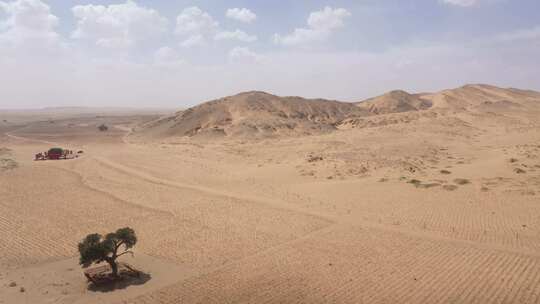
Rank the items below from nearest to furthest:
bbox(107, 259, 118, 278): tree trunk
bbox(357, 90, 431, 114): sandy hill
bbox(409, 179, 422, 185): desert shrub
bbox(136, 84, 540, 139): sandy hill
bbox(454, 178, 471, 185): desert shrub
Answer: bbox(107, 259, 118, 278): tree trunk, bbox(454, 178, 471, 185): desert shrub, bbox(409, 179, 422, 185): desert shrub, bbox(136, 84, 540, 139): sandy hill, bbox(357, 90, 431, 114): sandy hill

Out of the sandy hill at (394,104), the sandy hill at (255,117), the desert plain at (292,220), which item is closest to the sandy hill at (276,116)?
the sandy hill at (255,117)

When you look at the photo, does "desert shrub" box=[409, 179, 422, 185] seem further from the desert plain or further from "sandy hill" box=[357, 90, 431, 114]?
"sandy hill" box=[357, 90, 431, 114]

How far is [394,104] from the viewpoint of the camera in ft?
366

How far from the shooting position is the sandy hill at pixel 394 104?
10875cm

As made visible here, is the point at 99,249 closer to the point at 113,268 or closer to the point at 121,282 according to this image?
the point at 113,268

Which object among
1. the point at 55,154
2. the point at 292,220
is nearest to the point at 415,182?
the point at 292,220

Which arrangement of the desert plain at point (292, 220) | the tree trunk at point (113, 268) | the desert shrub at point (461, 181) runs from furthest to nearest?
the desert shrub at point (461, 181) < the tree trunk at point (113, 268) < the desert plain at point (292, 220)

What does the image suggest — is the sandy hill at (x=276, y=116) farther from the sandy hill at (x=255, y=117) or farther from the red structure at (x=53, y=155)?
the red structure at (x=53, y=155)

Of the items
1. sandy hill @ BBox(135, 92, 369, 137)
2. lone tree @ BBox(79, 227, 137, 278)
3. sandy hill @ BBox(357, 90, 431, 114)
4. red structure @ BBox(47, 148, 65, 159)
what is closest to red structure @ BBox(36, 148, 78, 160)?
red structure @ BBox(47, 148, 65, 159)

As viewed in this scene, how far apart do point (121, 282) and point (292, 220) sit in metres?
10.5

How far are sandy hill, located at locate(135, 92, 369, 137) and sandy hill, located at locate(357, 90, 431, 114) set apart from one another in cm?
998

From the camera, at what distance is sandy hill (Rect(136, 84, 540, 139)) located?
73312 mm

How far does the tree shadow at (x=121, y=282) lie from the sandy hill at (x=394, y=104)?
96.6 meters

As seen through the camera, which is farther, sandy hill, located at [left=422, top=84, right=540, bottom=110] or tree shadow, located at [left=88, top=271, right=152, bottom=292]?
sandy hill, located at [left=422, top=84, right=540, bottom=110]
